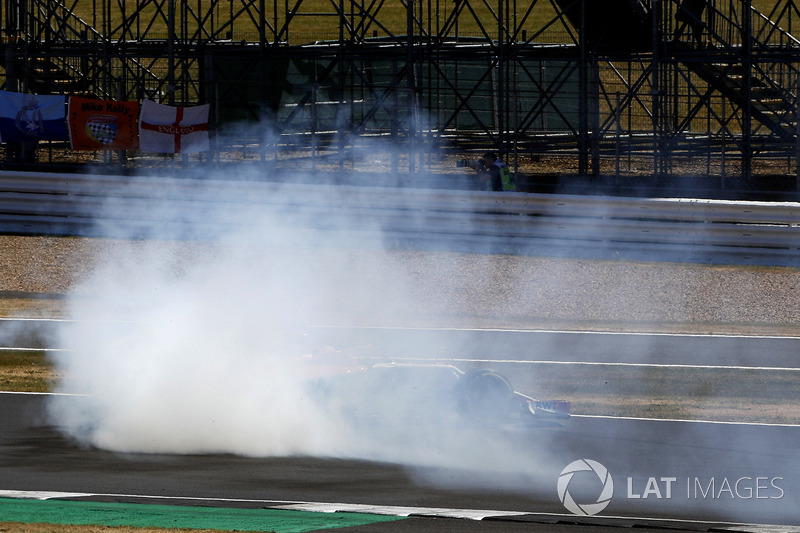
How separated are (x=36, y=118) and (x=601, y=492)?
15144 millimetres

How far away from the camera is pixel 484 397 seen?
972 cm

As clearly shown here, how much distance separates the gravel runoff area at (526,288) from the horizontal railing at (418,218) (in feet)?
1.15

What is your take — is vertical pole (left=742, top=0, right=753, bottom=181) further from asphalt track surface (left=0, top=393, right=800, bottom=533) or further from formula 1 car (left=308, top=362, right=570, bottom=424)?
formula 1 car (left=308, top=362, right=570, bottom=424)

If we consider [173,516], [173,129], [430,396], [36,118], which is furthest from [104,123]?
[173,516]

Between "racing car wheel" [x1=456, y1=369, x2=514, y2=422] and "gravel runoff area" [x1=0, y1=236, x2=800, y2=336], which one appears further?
"gravel runoff area" [x1=0, y1=236, x2=800, y2=336]

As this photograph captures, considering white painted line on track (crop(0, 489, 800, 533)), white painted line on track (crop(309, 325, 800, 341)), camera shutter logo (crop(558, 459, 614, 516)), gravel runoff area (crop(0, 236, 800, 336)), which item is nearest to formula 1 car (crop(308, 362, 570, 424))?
camera shutter logo (crop(558, 459, 614, 516))

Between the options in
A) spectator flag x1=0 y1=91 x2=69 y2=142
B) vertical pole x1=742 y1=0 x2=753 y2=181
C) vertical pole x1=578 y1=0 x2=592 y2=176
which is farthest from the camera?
vertical pole x1=578 y1=0 x2=592 y2=176

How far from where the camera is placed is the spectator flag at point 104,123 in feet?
66.0

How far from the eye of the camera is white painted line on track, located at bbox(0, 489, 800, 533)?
7188mm

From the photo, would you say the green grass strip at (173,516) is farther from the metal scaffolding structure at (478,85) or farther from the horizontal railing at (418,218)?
the metal scaffolding structure at (478,85)

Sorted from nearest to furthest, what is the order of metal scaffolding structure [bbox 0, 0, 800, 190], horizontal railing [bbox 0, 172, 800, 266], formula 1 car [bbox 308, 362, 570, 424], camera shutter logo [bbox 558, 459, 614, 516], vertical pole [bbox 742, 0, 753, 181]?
camera shutter logo [bbox 558, 459, 614, 516] → formula 1 car [bbox 308, 362, 570, 424] → horizontal railing [bbox 0, 172, 800, 266] → vertical pole [bbox 742, 0, 753, 181] → metal scaffolding structure [bbox 0, 0, 800, 190]

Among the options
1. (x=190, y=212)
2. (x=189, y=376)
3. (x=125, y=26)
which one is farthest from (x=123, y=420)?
(x=125, y=26)

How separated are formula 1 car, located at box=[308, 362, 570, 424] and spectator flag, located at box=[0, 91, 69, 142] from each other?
1234 centimetres

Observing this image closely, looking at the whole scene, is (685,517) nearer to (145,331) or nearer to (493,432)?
(493,432)
